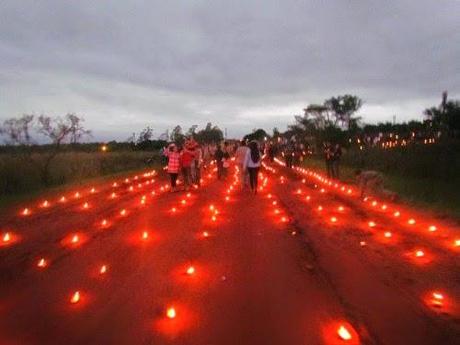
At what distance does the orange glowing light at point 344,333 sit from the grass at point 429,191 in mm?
9297

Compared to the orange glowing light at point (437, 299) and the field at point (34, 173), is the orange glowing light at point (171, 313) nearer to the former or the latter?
the orange glowing light at point (437, 299)

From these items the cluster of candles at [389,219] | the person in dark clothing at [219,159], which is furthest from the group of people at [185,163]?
the cluster of candles at [389,219]

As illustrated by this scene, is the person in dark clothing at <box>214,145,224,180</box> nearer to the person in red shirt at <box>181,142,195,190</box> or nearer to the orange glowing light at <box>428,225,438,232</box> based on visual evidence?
the person in red shirt at <box>181,142,195,190</box>

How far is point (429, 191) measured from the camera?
68.0 ft

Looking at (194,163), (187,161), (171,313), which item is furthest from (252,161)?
(171,313)

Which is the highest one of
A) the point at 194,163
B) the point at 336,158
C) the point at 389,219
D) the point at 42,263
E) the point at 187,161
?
the point at 187,161

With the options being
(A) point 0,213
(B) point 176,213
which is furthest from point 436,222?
(A) point 0,213

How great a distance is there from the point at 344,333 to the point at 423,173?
2281 centimetres

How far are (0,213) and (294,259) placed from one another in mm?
10560

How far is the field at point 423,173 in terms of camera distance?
17.6m

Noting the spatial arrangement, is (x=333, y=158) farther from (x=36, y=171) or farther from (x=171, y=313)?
(x=171, y=313)

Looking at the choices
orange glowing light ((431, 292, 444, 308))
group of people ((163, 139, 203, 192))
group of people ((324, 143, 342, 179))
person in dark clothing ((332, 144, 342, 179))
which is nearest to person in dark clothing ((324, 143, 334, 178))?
group of people ((324, 143, 342, 179))

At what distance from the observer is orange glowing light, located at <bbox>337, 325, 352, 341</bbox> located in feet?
17.8

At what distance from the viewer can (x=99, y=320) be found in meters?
6.07
